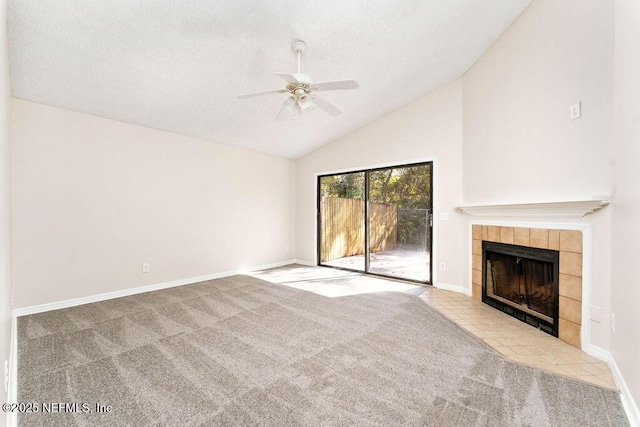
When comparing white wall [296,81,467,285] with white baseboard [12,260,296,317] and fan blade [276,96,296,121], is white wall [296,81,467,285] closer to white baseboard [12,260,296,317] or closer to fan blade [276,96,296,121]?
fan blade [276,96,296,121]

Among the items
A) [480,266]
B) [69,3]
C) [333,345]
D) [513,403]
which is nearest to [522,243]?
[480,266]

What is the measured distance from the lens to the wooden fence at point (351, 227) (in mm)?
4680

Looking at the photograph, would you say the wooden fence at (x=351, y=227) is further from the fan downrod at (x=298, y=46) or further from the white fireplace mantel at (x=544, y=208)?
the fan downrod at (x=298, y=46)

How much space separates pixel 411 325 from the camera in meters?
2.68

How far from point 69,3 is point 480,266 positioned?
4731mm

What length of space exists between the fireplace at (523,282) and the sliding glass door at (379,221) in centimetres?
95

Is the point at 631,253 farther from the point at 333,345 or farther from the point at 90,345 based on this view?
the point at 90,345

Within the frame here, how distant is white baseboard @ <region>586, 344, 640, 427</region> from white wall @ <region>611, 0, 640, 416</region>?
0.16ft

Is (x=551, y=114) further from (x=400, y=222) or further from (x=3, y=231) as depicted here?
(x=3, y=231)

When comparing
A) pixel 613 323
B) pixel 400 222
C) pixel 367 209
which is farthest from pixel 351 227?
pixel 613 323

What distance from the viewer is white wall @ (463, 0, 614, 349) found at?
2.03 meters

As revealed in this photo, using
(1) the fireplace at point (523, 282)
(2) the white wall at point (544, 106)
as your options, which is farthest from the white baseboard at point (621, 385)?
(2) the white wall at point (544, 106)

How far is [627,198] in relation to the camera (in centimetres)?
169

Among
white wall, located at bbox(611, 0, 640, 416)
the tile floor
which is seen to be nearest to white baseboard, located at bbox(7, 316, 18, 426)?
the tile floor
